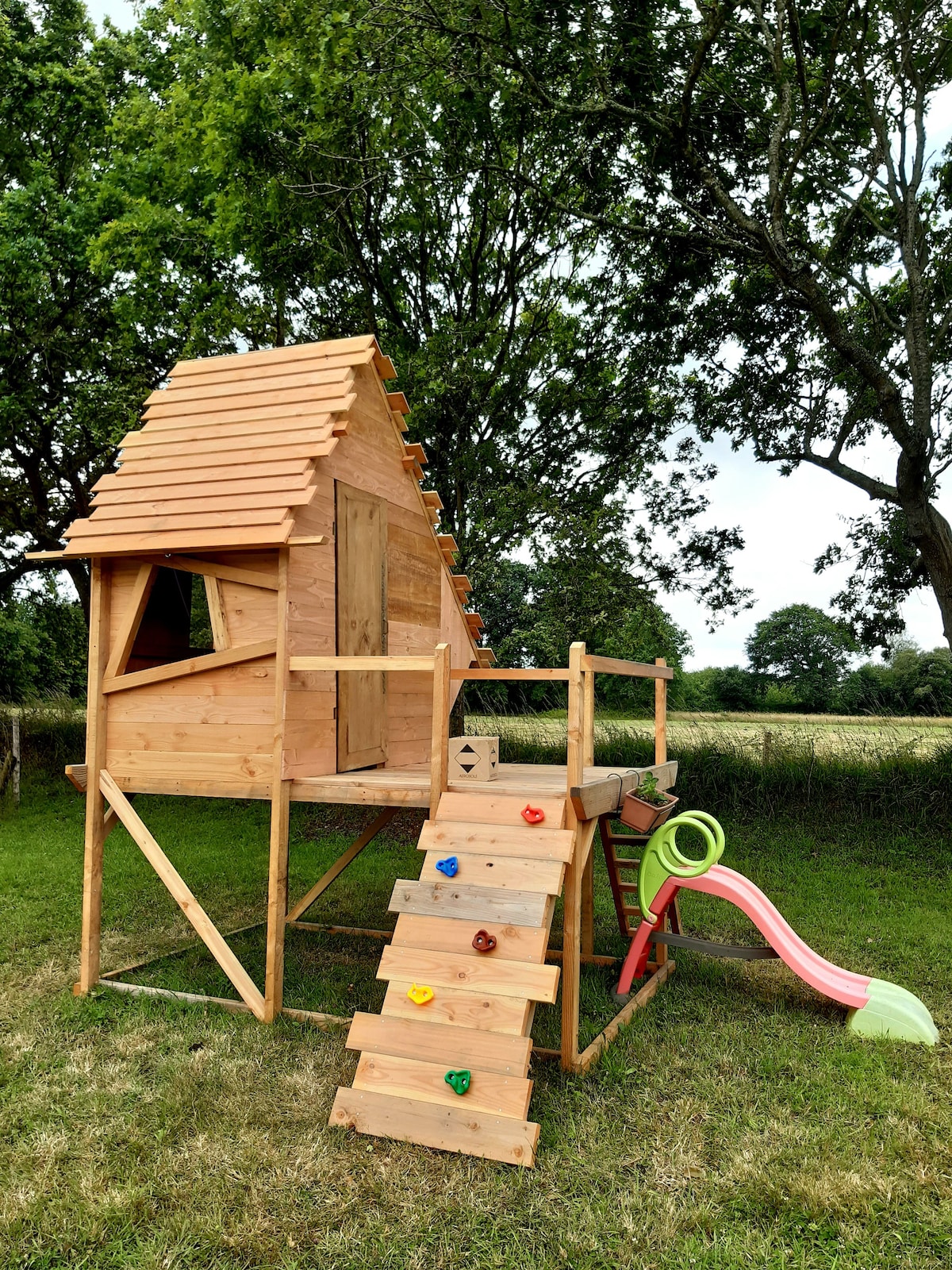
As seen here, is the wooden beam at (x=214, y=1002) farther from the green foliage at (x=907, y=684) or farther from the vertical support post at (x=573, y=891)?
the green foliage at (x=907, y=684)

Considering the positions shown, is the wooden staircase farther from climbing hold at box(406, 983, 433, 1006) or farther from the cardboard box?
the cardboard box

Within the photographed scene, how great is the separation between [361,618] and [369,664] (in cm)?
152

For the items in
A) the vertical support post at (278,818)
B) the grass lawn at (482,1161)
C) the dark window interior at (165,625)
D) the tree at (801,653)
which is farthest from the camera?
the tree at (801,653)

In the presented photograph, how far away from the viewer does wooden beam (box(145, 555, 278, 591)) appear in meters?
6.29

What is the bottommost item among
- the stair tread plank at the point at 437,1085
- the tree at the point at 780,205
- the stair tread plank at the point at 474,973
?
the stair tread plank at the point at 437,1085

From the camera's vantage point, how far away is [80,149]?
1611 centimetres

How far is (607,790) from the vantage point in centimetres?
588

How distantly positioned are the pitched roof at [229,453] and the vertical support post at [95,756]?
39cm

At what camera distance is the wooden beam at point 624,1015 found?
5.34 meters

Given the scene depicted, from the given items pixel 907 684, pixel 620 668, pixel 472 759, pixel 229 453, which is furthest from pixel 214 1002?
pixel 907 684

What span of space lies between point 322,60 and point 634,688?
1826cm

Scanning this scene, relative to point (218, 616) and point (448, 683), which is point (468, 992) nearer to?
point (448, 683)

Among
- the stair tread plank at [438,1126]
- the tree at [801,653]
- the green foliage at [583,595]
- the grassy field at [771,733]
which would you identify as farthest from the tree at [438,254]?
the tree at [801,653]

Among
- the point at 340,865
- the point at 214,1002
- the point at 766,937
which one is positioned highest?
the point at 340,865
